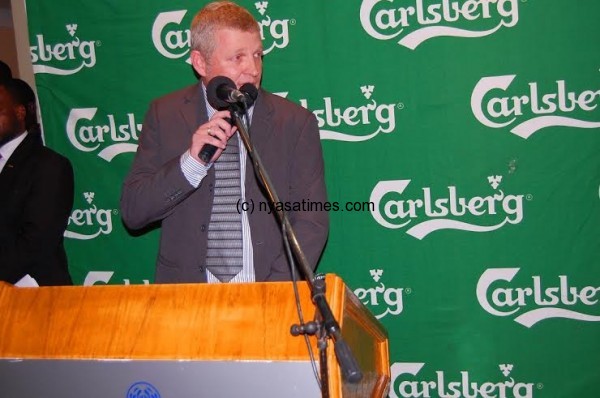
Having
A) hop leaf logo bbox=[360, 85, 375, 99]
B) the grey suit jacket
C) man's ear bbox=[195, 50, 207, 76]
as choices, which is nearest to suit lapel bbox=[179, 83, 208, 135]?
the grey suit jacket

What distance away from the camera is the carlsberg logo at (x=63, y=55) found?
310 centimetres

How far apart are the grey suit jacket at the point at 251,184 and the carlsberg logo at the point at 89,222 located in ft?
3.82

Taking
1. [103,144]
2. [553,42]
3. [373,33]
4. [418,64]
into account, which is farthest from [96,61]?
[553,42]

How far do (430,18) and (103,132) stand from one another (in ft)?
5.80

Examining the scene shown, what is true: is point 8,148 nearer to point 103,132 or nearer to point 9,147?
point 9,147

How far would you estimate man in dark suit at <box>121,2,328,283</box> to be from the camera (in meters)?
2.00

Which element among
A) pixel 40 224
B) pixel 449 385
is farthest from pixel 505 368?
pixel 40 224

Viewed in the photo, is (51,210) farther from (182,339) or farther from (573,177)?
(573,177)

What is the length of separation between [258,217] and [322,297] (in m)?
0.98

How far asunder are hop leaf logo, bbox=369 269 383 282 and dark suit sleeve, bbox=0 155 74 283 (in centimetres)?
146

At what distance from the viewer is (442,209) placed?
2.79 metres

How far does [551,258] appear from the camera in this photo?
2732mm

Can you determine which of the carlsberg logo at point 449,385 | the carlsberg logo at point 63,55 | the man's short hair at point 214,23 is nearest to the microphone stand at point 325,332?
the man's short hair at point 214,23

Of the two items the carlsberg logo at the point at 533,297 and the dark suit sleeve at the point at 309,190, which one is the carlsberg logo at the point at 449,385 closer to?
the carlsberg logo at the point at 533,297
